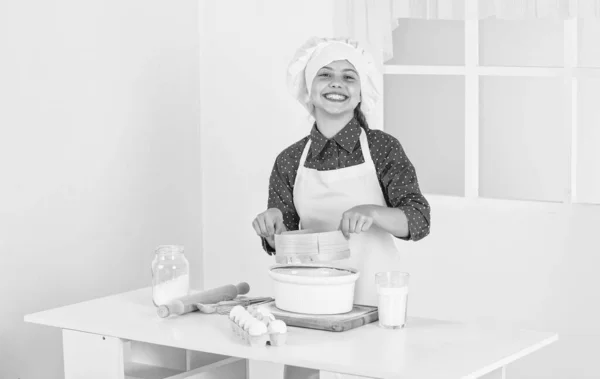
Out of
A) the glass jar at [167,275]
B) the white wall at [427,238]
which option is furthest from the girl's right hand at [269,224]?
the white wall at [427,238]

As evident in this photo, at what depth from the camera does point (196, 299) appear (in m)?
2.71

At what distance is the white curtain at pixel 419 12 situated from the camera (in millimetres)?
3516

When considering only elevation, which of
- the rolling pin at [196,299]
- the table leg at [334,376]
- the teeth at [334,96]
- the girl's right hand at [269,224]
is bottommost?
the table leg at [334,376]

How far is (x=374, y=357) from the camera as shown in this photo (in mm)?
2182

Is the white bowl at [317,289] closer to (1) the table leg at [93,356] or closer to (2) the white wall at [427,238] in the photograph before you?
(1) the table leg at [93,356]

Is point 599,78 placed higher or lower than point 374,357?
higher

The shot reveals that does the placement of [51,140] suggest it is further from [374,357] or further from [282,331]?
[374,357]

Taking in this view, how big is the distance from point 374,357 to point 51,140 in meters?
1.88

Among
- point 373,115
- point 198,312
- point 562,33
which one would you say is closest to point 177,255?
point 198,312

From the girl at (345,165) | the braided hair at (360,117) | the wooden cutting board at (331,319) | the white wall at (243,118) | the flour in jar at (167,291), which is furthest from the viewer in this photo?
the white wall at (243,118)

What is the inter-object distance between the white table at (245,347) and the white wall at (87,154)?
2.50ft

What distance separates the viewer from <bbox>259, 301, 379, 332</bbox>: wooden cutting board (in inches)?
95.8

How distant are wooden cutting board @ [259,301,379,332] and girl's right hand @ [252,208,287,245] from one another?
0.28 metres

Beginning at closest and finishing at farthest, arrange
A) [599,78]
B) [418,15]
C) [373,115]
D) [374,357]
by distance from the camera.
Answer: [374,357], [599,78], [418,15], [373,115]
